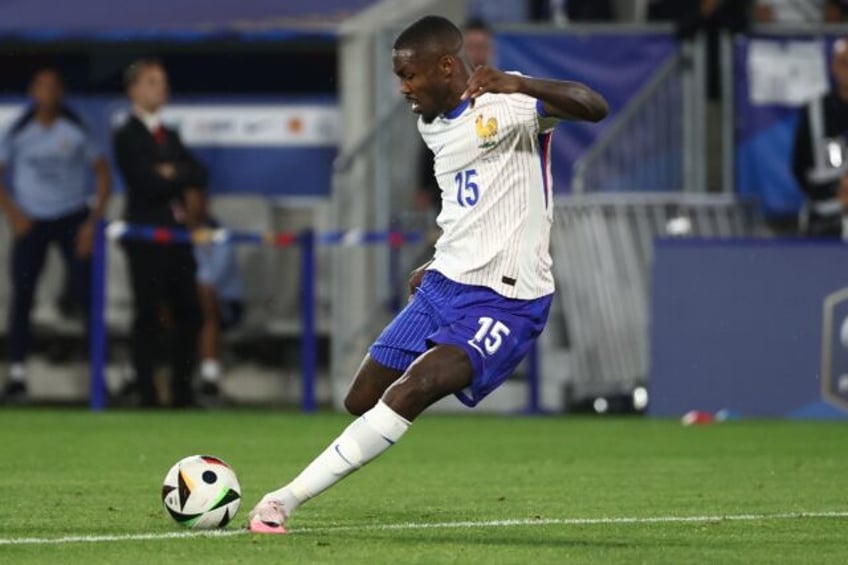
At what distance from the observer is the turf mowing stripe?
7.73m

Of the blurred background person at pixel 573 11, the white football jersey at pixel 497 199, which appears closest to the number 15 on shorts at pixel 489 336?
the white football jersey at pixel 497 199

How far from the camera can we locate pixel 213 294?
63.5 feet

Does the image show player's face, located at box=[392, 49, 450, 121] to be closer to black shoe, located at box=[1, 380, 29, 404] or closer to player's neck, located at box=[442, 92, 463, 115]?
player's neck, located at box=[442, 92, 463, 115]

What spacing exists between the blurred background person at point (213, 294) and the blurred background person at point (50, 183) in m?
1.01

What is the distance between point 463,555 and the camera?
7250mm

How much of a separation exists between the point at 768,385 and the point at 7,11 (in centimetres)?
777

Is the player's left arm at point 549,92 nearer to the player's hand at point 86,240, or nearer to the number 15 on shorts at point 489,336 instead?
the number 15 on shorts at point 489,336

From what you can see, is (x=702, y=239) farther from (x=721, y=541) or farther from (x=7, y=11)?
(x=721, y=541)

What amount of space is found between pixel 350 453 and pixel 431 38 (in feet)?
5.40

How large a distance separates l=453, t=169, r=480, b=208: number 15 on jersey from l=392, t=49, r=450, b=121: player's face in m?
0.28

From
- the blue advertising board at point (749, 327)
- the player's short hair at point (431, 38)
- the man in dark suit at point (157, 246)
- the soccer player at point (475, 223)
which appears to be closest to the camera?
the soccer player at point (475, 223)

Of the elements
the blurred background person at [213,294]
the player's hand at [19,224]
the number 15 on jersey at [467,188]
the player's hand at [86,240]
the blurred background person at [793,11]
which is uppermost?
the blurred background person at [793,11]

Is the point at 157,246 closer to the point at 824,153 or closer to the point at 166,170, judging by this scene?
the point at 166,170

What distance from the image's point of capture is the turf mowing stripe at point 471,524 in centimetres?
773
